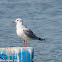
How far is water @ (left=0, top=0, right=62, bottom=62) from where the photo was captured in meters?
11.5

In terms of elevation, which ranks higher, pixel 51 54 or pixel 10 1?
pixel 10 1

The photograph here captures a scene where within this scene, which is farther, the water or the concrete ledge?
the water

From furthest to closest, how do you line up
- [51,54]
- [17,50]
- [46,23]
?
1. [46,23]
2. [51,54]
3. [17,50]

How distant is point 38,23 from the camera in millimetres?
15742

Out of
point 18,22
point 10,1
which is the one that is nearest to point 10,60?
point 18,22

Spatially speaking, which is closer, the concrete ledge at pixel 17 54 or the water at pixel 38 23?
the concrete ledge at pixel 17 54

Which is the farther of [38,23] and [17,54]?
[38,23]

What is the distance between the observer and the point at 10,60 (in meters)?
7.51

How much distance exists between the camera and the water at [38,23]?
1151 cm

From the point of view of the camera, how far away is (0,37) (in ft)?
43.5

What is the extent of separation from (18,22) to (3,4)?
38.3 feet

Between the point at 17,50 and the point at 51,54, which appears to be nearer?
the point at 17,50

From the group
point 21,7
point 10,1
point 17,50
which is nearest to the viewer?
point 17,50

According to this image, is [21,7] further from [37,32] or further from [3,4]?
[37,32]
